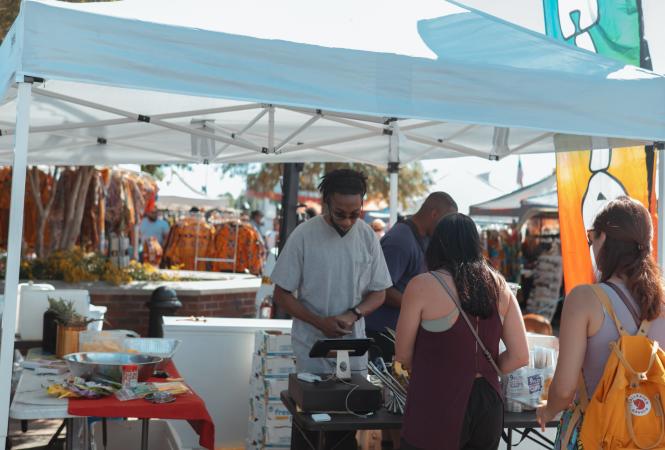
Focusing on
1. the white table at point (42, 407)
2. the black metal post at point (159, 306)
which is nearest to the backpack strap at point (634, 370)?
the white table at point (42, 407)

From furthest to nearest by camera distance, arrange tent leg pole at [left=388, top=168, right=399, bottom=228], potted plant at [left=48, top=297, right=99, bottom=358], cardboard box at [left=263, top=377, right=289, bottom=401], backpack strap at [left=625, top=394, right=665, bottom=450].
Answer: tent leg pole at [left=388, top=168, right=399, bottom=228], cardboard box at [left=263, top=377, right=289, bottom=401], potted plant at [left=48, top=297, right=99, bottom=358], backpack strap at [left=625, top=394, right=665, bottom=450]

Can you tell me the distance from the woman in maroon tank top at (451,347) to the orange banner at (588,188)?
118 inches

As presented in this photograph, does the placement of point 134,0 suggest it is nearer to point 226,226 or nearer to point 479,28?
point 479,28

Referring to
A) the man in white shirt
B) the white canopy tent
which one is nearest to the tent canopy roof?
the white canopy tent

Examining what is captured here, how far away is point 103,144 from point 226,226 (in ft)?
40.6

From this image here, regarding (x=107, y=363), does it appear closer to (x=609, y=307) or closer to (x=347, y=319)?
(x=347, y=319)

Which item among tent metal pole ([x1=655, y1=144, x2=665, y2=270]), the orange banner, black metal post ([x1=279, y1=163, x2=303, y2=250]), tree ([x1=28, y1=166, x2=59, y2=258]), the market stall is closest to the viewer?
tent metal pole ([x1=655, y1=144, x2=665, y2=270])

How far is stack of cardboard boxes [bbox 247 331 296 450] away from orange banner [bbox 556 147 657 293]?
2.40 meters

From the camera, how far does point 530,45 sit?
4.17 meters

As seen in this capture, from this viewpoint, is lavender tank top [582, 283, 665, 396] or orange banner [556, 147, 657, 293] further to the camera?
orange banner [556, 147, 657, 293]

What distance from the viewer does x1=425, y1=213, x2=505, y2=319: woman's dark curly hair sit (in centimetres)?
320

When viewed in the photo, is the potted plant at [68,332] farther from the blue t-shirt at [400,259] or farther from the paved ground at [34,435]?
the blue t-shirt at [400,259]

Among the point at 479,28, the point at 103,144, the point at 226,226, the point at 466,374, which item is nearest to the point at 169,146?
the point at 103,144

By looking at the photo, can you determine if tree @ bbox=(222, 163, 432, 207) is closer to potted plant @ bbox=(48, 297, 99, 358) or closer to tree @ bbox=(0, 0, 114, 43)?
tree @ bbox=(0, 0, 114, 43)
